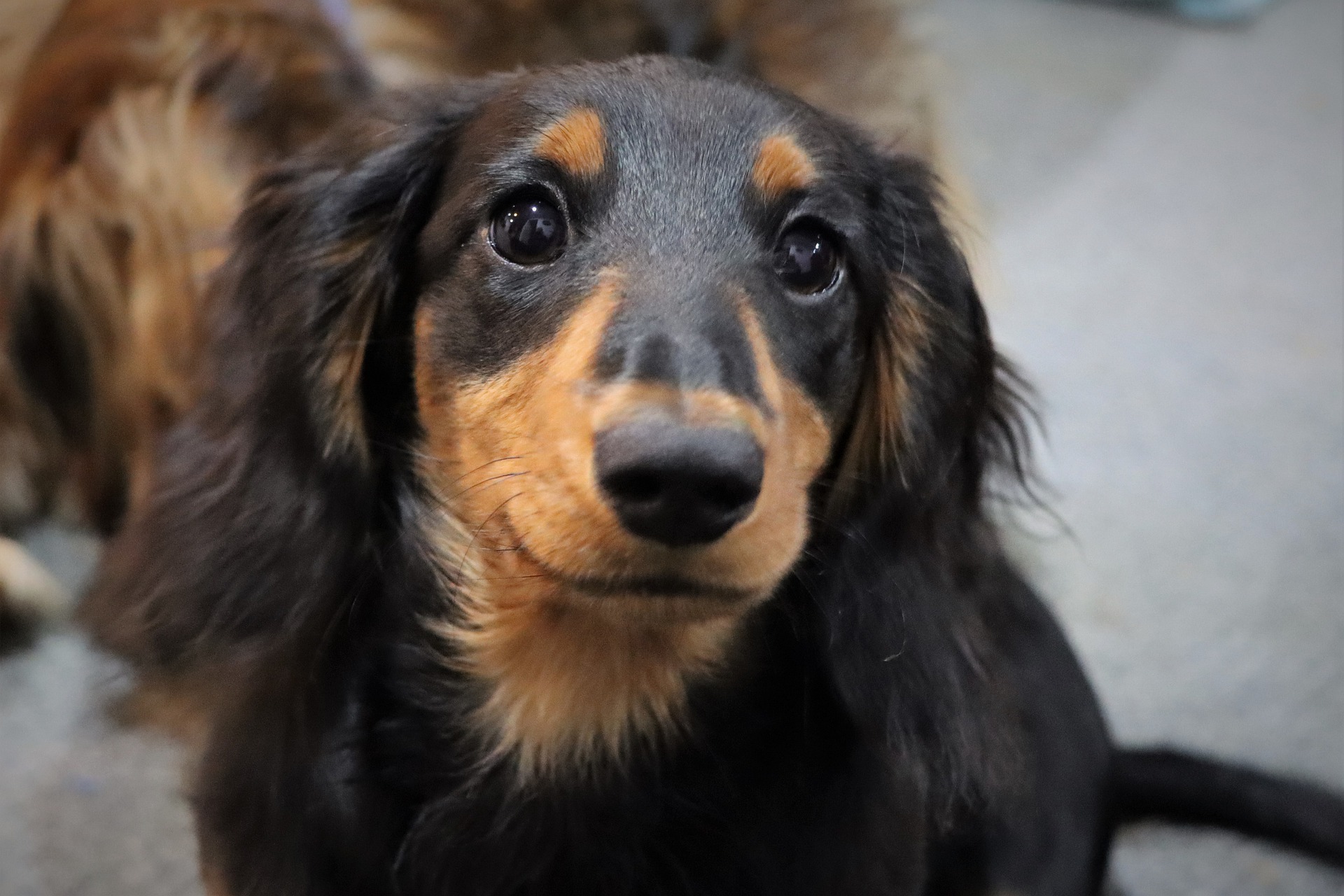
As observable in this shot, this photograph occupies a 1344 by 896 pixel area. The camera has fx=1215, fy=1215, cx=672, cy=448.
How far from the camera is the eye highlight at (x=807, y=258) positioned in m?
0.96

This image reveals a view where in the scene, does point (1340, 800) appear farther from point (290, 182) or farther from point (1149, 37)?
point (1149, 37)

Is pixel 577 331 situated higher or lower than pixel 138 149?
higher

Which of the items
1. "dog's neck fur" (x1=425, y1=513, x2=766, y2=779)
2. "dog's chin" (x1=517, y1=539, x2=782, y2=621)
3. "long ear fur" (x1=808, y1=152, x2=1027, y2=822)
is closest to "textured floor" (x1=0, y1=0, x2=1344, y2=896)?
"long ear fur" (x1=808, y1=152, x2=1027, y2=822)

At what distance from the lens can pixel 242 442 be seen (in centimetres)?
104

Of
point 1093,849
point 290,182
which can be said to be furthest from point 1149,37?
point 290,182

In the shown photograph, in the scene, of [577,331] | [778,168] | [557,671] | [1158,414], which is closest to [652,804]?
[557,671]

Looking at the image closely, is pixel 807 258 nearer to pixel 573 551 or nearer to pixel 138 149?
pixel 573 551

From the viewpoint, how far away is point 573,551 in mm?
774

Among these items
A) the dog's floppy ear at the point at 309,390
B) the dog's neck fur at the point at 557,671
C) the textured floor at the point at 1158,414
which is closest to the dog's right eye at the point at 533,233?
the dog's floppy ear at the point at 309,390

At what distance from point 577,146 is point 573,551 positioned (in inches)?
13.0

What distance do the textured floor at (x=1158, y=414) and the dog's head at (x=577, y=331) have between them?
0.47 metres

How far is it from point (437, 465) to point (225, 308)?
26 cm

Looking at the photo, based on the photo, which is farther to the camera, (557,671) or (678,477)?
(557,671)

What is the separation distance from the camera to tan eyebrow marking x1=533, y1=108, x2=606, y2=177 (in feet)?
3.03
